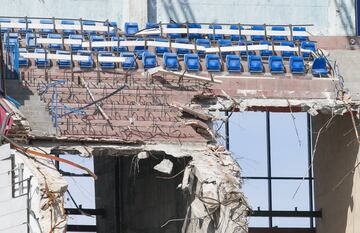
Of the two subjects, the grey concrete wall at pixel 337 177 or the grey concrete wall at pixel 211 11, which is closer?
the grey concrete wall at pixel 337 177

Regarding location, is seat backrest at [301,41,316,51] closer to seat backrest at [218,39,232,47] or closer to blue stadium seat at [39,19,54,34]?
seat backrest at [218,39,232,47]

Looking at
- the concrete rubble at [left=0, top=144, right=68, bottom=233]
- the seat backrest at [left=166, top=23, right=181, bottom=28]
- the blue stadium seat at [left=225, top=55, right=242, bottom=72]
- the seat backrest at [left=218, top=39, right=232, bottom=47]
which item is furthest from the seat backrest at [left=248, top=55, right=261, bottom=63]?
the concrete rubble at [left=0, top=144, right=68, bottom=233]

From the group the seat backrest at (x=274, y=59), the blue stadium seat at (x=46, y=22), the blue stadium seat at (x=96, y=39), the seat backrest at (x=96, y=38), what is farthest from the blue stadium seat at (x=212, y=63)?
the blue stadium seat at (x=46, y=22)

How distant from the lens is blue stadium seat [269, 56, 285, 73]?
39500 millimetres

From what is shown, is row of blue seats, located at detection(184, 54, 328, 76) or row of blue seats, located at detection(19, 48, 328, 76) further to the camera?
row of blue seats, located at detection(184, 54, 328, 76)

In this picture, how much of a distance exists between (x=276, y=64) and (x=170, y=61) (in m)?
2.91

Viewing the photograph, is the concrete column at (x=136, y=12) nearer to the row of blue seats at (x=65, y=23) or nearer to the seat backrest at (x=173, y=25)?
the row of blue seats at (x=65, y=23)

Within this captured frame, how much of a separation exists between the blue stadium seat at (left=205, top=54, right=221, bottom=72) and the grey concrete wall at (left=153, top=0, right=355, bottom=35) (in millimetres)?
6994

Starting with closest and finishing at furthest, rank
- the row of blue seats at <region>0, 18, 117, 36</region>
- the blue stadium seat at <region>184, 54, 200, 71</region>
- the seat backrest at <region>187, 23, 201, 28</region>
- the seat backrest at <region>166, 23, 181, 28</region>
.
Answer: the blue stadium seat at <region>184, 54, 200, 71</region> < the row of blue seats at <region>0, 18, 117, 36</region> < the seat backrest at <region>166, 23, 181, 28</region> < the seat backrest at <region>187, 23, 201, 28</region>

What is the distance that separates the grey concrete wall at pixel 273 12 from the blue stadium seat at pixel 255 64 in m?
7.13

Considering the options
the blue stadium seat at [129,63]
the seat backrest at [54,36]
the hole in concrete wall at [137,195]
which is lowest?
the hole in concrete wall at [137,195]

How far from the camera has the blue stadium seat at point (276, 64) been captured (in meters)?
39.5

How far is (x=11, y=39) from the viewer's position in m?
40.0

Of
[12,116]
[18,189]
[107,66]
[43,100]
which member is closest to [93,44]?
[107,66]
